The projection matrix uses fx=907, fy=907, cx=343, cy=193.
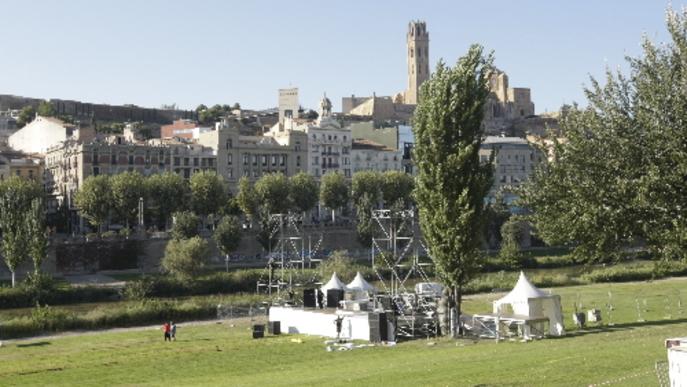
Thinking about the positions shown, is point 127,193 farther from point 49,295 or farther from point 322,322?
point 322,322

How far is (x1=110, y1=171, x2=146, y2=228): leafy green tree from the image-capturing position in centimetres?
9269

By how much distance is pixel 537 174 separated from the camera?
29.7 metres

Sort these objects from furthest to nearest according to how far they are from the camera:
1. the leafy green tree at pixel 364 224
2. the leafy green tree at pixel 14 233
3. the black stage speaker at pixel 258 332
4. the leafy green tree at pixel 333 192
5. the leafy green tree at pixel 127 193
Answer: the leafy green tree at pixel 333 192, the leafy green tree at pixel 364 224, the leafy green tree at pixel 127 193, the leafy green tree at pixel 14 233, the black stage speaker at pixel 258 332

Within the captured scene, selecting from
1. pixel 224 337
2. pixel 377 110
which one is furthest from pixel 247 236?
pixel 377 110

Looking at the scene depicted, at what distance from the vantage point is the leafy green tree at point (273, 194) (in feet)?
328

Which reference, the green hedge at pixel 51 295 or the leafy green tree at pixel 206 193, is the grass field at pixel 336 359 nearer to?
the green hedge at pixel 51 295

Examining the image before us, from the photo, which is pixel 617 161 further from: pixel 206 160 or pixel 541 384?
pixel 206 160

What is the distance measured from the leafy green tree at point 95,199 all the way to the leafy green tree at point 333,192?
25.9 m

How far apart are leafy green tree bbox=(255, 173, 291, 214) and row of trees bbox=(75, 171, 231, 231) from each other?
170 inches

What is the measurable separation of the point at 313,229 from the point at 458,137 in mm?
67392

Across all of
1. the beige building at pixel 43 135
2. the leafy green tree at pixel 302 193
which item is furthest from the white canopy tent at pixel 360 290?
the beige building at pixel 43 135

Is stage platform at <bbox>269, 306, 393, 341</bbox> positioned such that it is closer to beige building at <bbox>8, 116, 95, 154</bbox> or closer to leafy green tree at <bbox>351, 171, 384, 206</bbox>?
leafy green tree at <bbox>351, 171, 384, 206</bbox>

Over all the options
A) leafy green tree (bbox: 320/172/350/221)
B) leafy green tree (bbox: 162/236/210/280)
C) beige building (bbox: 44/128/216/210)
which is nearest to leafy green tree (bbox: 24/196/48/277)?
leafy green tree (bbox: 162/236/210/280)

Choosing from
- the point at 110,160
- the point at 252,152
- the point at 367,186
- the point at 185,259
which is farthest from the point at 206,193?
the point at 185,259
